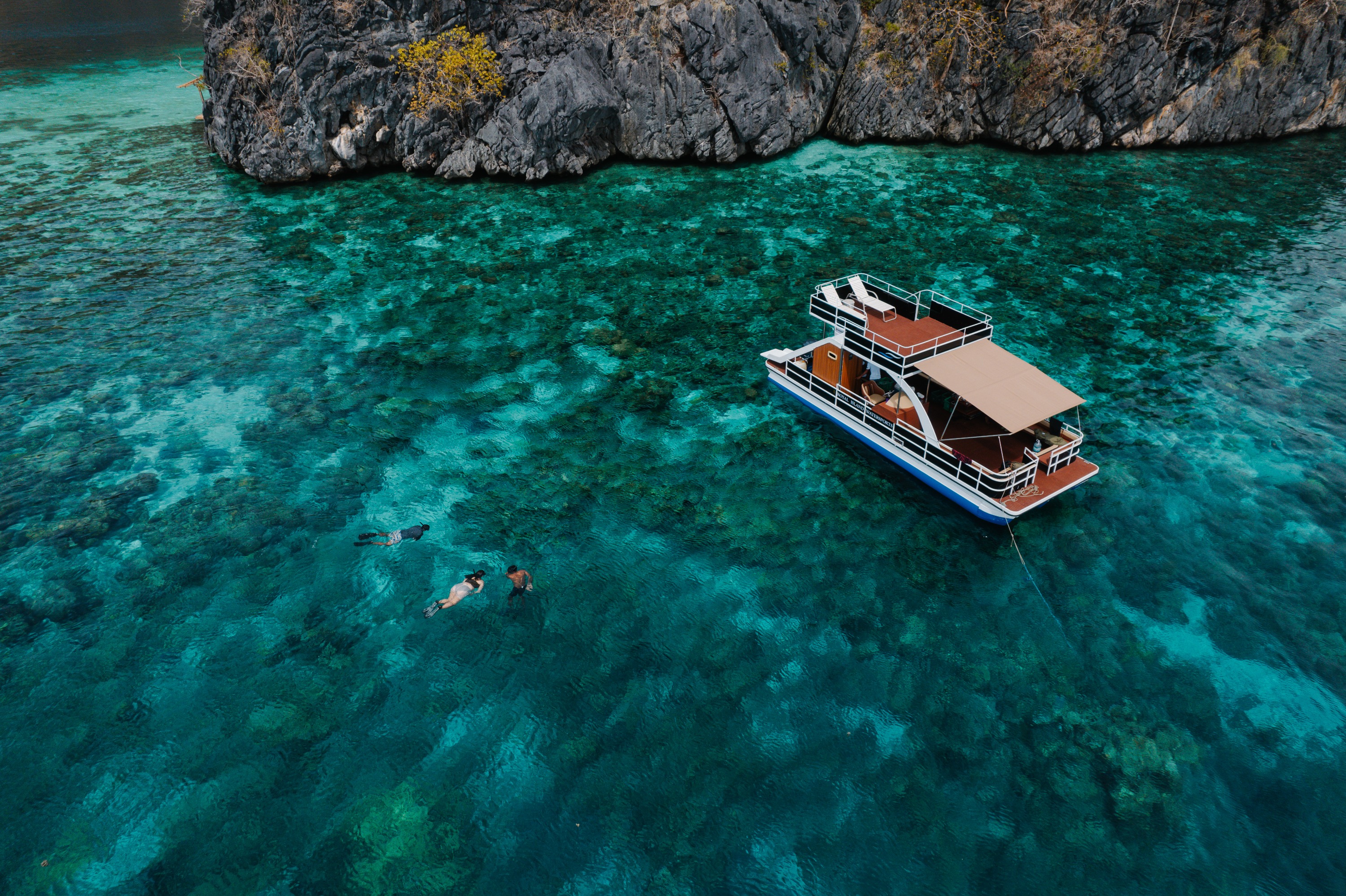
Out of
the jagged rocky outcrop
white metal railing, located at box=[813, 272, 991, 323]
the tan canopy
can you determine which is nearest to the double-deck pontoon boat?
the tan canopy

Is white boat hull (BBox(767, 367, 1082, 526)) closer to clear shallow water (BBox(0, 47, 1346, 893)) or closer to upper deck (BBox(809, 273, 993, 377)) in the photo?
clear shallow water (BBox(0, 47, 1346, 893))

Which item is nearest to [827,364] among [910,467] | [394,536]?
[910,467]

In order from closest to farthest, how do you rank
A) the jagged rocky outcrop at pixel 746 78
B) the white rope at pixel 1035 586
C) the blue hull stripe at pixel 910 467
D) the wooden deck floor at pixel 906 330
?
the white rope at pixel 1035 586 → the blue hull stripe at pixel 910 467 → the wooden deck floor at pixel 906 330 → the jagged rocky outcrop at pixel 746 78

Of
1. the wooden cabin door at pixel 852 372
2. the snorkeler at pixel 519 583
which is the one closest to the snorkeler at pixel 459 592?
the snorkeler at pixel 519 583

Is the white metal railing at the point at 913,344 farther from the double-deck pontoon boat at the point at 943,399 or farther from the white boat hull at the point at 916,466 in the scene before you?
the white boat hull at the point at 916,466

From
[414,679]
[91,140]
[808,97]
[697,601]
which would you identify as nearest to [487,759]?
[414,679]

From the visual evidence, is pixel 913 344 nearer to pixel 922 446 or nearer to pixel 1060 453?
pixel 922 446
